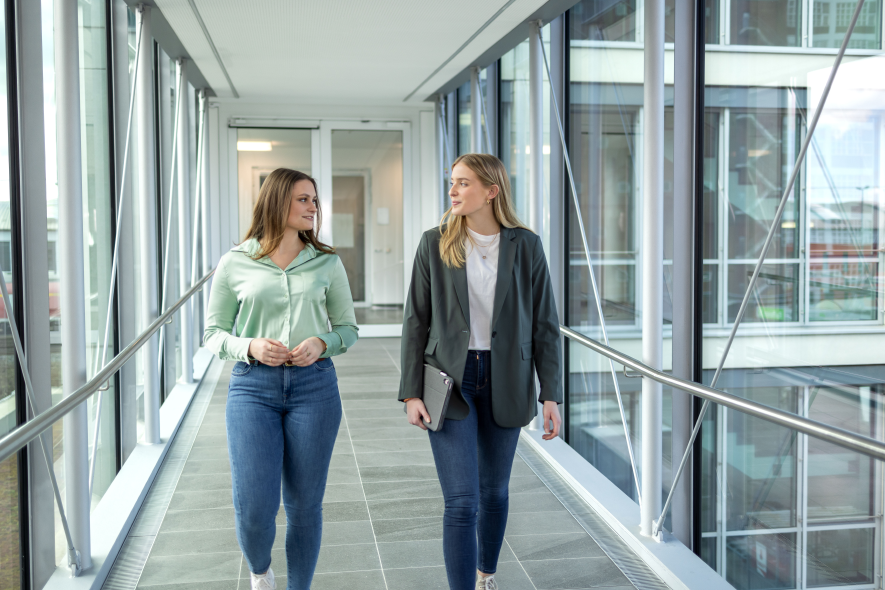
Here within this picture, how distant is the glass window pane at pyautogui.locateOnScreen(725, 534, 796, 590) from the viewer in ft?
8.23

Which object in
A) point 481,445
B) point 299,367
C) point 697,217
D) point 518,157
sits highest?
point 518,157

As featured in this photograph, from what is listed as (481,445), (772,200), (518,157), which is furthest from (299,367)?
(518,157)

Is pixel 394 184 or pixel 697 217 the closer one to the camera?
pixel 697 217

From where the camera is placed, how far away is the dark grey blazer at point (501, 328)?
A: 2.17 meters

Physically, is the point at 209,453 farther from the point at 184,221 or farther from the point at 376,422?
the point at 184,221

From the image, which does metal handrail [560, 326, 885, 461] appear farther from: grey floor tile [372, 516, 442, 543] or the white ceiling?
the white ceiling

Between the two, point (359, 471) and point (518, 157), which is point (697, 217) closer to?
point (359, 471)

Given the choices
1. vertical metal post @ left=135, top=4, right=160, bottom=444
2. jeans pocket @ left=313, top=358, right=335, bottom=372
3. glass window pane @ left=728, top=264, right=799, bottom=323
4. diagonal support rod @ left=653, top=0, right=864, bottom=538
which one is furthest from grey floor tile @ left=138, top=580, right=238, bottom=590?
glass window pane @ left=728, top=264, right=799, bottom=323

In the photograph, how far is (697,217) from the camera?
9.91ft

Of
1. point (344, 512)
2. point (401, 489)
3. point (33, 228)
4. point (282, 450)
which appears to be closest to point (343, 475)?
point (401, 489)

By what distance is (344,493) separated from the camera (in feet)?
12.2

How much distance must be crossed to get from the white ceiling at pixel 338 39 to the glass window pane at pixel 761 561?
107 inches

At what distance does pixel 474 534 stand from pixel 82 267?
1.59 metres

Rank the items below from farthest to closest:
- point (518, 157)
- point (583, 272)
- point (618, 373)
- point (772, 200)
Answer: point (518, 157) < point (583, 272) < point (618, 373) < point (772, 200)
